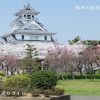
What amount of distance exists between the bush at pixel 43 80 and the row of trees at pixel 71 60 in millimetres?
46298

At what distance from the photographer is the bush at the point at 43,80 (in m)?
16.2

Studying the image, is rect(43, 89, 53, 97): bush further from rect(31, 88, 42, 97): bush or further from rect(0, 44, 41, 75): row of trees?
rect(0, 44, 41, 75): row of trees

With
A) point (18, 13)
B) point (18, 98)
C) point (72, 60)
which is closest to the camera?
point (18, 98)

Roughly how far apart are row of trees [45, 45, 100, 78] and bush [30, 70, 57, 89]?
46298mm

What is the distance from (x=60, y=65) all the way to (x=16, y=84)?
154 feet

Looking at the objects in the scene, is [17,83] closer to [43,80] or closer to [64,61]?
[43,80]

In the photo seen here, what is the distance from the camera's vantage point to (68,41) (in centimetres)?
8938

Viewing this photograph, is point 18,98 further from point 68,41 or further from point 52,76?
point 68,41

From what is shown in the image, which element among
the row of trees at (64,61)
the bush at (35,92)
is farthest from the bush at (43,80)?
the row of trees at (64,61)

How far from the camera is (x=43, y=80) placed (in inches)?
640

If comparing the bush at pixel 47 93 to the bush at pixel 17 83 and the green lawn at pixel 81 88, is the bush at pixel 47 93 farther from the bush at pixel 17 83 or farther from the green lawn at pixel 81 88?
the green lawn at pixel 81 88

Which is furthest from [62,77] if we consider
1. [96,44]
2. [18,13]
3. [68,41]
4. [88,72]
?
[18,13]

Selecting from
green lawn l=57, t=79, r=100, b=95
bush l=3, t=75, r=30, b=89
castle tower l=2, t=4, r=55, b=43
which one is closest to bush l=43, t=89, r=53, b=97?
bush l=3, t=75, r=30, b=89

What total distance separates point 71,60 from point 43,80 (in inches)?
1905
